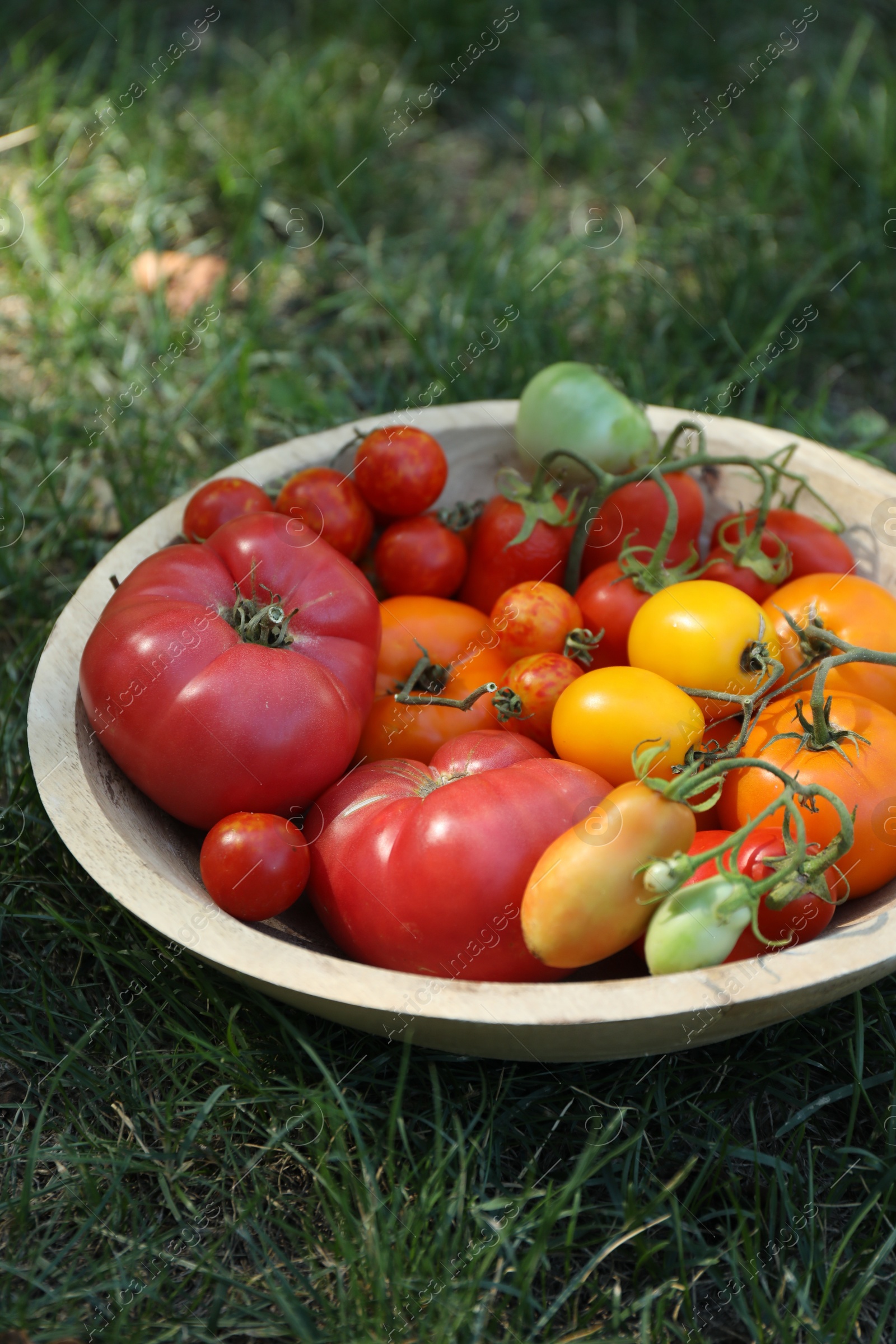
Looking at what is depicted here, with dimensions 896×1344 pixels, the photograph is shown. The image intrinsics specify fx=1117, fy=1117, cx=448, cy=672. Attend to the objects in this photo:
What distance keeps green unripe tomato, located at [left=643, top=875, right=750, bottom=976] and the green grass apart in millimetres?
312

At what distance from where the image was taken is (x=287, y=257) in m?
3.47

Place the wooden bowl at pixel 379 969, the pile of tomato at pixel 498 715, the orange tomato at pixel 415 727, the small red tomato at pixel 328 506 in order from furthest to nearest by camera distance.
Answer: the small red tomato at pixel 328 506 → the orange tomato at pixel 415 727 → the pile of tomato at pixel 498 715 → the wooden bowl at pixel 379 969

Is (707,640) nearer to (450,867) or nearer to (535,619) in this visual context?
(535,619)

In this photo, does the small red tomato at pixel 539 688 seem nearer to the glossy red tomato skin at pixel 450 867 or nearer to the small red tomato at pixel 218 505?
the glossy red tomato skin at pixel 450 867

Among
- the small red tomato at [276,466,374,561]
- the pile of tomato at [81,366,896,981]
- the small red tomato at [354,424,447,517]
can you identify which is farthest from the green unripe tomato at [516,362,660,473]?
the small red tomato at [276,466,374,561]

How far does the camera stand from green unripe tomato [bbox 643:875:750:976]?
4.40 ft

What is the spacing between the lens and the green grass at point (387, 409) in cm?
147

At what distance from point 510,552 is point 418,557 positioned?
0.17 meters

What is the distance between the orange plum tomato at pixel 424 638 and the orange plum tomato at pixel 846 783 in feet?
1.60

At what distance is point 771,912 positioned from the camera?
4.91 ft

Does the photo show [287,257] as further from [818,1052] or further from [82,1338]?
[82,1338]

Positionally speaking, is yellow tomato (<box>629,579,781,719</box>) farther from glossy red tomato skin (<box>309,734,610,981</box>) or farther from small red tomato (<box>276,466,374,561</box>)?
small red tomato (<box>276,466,374,561</box>)

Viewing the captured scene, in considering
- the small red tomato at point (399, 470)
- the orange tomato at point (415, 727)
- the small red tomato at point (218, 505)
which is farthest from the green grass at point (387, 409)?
the small red tomato at point (399, 470)

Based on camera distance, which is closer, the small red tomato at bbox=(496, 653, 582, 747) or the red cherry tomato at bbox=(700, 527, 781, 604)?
the small red tomato at bbox=(496, 653, 582, 747)
